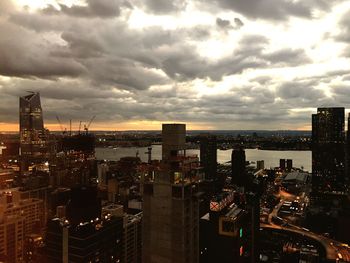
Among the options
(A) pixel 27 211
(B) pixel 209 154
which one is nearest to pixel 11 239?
(A) pixel 27 211

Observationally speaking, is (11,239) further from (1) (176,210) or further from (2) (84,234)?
(1) (176,210)

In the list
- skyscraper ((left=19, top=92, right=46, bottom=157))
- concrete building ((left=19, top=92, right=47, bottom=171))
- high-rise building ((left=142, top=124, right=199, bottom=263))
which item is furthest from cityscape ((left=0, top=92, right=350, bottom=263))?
skyscraper ((left=19, top=92, right=46, bottom=157))

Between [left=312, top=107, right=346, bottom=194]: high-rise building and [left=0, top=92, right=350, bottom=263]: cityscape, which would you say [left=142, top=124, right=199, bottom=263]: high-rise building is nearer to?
[left=0, top=92, right=350, bottom=263]: cityscape

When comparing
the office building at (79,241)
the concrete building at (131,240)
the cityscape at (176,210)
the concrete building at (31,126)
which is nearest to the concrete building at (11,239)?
the cityscape at (176,210)

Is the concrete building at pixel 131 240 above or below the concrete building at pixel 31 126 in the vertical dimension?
below

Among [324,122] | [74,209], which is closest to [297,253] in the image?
[74,209]

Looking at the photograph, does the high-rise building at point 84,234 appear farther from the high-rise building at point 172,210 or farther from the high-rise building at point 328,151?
the high-rise building at point 328,151
